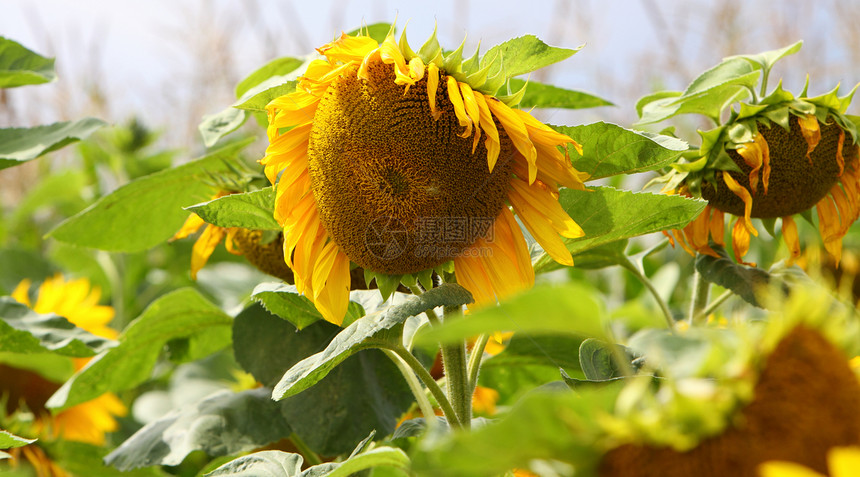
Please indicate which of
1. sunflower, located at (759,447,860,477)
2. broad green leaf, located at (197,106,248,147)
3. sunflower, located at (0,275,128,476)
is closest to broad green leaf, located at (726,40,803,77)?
broad green leaf, located at (197,106,248,147)

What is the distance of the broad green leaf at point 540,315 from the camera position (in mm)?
362

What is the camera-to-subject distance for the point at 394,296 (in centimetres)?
83

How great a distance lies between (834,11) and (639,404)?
3.14m

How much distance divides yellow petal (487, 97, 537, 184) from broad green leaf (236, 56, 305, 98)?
1.41 feet

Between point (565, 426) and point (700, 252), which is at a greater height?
point (565, 426)

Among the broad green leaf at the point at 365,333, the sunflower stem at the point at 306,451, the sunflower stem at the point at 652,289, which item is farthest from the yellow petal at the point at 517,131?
the sunflower stem at the point at 306,451

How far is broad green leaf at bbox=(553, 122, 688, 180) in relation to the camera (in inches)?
29.3

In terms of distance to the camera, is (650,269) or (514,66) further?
(650,269)

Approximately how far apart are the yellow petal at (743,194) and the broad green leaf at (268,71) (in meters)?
0.56

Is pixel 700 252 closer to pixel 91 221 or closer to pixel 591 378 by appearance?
pixel 591 378

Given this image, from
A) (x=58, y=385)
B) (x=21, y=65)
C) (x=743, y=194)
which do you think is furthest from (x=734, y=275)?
(x=58, y=385)

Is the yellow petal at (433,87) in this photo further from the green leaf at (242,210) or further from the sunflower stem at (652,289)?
the sunflower stem at (652,289)

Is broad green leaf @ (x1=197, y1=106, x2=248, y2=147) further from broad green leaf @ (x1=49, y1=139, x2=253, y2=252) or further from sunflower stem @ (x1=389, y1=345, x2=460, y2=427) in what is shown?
sunflower stem @ (x1=389, y1=345, x2=460, y2=427)

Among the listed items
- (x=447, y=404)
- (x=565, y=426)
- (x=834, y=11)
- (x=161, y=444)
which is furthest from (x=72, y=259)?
(x=834, y=11)
